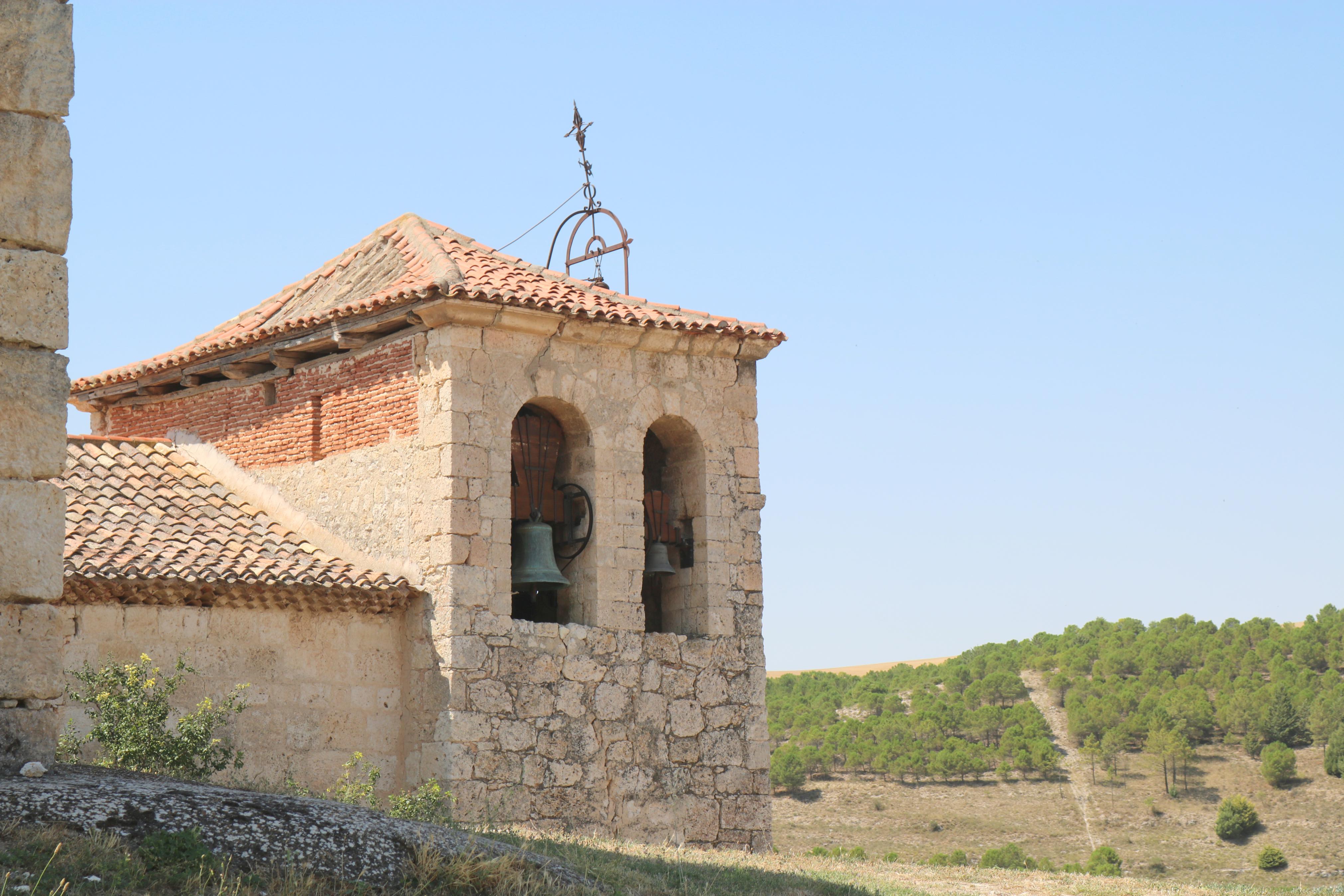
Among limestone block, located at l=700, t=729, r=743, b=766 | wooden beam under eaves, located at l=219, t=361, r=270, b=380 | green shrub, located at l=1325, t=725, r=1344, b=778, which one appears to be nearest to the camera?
limestone block, located at l=700, t=729, r=743, b=766

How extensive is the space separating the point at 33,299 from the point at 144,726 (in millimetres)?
3835

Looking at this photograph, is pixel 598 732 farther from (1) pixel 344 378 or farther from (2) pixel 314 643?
(1) pixel 344 378

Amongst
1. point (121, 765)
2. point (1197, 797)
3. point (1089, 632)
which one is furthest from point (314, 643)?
point (1089, 632)

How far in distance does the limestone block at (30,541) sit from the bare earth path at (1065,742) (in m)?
24.5

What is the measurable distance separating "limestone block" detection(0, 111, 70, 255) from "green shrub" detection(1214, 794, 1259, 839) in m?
26.3

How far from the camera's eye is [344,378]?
12797mm

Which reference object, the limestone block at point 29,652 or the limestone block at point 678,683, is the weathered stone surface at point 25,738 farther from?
the limestone block at point 678,683

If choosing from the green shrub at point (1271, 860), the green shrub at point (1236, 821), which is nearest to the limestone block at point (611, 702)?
the green shrub at point (1271, 860)

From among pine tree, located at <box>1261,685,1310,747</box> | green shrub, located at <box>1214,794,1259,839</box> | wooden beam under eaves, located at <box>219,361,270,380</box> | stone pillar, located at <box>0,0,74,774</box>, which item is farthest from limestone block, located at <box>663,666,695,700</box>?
pine tree, located at <box>1261,685,1310,747</box>

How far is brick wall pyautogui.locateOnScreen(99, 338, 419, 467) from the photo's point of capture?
40.4ft

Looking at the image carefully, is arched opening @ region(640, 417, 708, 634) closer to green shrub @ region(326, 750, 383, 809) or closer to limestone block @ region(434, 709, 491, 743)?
limestone block @ region(434, 709, 491, 743)

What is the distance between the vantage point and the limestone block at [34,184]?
705 cm

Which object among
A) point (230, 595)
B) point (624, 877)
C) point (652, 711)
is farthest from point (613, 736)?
point (624, 877)

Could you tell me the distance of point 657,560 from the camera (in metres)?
13.0
